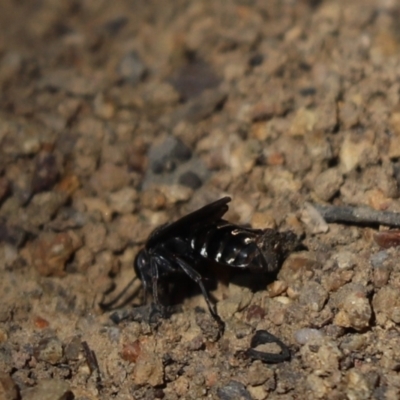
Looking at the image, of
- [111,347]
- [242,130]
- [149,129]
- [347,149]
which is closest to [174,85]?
[149,129]

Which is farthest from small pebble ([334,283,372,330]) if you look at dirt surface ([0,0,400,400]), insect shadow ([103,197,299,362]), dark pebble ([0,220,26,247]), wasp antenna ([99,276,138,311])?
dark pebble ([0,220,26,247])

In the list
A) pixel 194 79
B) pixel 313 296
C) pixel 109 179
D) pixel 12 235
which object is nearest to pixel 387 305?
pixel 313 296

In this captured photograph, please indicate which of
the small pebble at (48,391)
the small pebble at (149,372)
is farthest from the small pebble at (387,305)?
the small pebble at (48,391)

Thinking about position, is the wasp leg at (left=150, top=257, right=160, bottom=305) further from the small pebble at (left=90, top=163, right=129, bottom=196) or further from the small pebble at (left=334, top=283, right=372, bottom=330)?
the small pebble at (left=334, top=283, right=372, bottom=330)

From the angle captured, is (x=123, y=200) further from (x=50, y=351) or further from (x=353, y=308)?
(x=353, y=308)

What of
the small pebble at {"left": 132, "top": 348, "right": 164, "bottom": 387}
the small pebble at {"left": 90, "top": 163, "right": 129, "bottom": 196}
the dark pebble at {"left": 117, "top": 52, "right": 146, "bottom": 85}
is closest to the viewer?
the small pebble at {"left": 132, "top": 348, "right": 164, "bottom": 387}

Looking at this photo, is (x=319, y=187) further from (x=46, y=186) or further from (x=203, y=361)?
(x=46, y=186)

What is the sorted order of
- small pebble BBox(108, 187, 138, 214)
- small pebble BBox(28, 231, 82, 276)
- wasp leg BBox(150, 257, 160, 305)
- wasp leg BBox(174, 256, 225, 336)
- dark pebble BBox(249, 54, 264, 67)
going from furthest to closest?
dark pebble BBox(249, 54, 264, 67)
small pebble BBox(108, 187, 138, 214)
small pebble BBox(28, 231, 82, 276)
wasp leg BBox(150, 257, 160, 305)
wasp leg BBox(174, 256, 225, 336)
